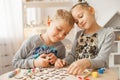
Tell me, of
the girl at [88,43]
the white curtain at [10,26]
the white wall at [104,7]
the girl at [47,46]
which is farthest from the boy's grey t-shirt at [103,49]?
the white wall at [104,7]

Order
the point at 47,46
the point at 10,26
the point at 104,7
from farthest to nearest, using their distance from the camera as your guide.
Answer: the point at 104,7, the point at 10,26, the point at 47,46

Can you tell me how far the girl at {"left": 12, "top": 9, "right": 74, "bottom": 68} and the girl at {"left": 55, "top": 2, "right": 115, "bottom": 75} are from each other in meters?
0.06

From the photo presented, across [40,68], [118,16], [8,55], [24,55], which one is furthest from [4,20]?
[118,16]

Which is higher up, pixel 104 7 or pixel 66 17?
pixel 104 7

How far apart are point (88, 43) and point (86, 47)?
0.09 ft

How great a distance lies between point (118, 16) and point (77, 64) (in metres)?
1.54

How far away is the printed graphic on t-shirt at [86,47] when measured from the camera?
1235 mm

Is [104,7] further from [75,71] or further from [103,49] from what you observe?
[75,71]

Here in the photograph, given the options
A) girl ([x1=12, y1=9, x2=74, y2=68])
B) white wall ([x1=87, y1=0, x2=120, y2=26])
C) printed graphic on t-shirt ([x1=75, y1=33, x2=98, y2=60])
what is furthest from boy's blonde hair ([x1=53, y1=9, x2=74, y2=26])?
white wall ([x1=87, y1=0, x2=120, y2=26])

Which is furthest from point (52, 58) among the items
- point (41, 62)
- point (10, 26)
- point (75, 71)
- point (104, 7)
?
point (104, 7)

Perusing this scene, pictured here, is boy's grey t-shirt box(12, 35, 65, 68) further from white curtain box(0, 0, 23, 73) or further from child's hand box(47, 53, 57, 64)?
white curtain box(0, 0, 23, 73)

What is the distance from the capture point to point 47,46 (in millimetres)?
1251

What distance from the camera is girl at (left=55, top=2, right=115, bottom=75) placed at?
3.60ft

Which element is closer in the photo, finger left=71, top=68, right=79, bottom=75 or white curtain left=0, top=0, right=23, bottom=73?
finger left=71, top=68, right=79, bottom=75
